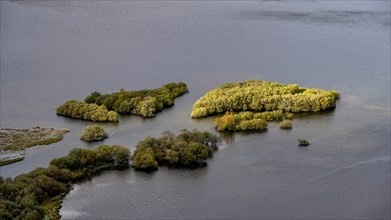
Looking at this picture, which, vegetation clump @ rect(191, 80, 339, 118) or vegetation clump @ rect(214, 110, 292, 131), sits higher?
vegetation clump @ rect(191, 80, 339, 118)

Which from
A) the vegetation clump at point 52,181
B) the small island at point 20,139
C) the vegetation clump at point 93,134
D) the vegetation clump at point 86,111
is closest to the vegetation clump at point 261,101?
the vegetation clump at point 86,111

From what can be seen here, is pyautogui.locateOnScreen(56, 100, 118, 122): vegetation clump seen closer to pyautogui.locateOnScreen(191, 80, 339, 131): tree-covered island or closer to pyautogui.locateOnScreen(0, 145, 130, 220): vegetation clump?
pyautogui.locateOnScreen(191, 80, 339, 131): tree-covered island

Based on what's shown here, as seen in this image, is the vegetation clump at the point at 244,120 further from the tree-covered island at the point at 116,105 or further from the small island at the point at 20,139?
the small island at the point at 20,139

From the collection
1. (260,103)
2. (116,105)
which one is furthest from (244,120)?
(116,105)

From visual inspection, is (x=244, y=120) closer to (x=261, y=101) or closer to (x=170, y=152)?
(x=261, y=101)

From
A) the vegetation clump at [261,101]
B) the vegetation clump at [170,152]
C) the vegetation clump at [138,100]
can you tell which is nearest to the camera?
the vegetation clump at [170,152]

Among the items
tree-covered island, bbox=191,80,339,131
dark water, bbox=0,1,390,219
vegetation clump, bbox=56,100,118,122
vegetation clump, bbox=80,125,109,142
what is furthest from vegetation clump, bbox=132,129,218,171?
vegetation clump, bbox=56,100,118,122

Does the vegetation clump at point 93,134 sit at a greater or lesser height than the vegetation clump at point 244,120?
lesser
